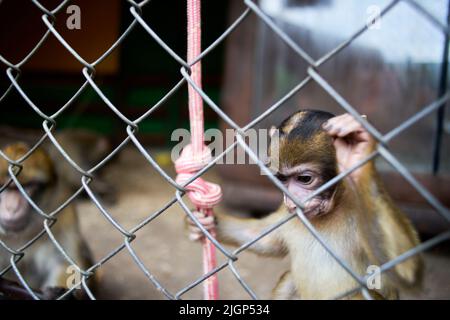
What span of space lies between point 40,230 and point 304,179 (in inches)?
64.6

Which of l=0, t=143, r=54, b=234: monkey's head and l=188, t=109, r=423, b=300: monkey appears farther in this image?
l=0, t=143, r=54, b=234: monkey's head

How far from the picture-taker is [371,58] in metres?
3.83

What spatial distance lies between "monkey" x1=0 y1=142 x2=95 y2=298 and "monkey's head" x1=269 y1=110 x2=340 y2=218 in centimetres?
142

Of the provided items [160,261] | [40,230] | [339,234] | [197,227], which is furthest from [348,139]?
[160,261]

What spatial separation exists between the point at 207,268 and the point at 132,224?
10.2 ft

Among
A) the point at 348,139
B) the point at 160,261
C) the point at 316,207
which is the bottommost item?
the point at 316,207

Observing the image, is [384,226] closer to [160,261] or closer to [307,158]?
[307,158]

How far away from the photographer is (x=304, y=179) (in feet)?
5.19

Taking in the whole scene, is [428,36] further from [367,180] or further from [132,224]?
[132,224]

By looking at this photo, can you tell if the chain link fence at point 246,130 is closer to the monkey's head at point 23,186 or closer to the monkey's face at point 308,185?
the monkey's face at point 308,185

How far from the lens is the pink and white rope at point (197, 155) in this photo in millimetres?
1176

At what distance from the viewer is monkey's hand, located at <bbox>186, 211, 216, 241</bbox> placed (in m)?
1.58

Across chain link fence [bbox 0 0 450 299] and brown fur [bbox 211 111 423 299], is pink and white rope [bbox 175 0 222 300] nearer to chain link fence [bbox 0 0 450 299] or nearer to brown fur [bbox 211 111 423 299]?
chain link fence [bbox 0 0 450 299]

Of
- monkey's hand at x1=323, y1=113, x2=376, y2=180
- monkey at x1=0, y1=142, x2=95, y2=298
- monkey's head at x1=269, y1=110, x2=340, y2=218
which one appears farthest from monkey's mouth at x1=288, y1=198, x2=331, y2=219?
monkey at x1=0, y1=142, x2=95, y2=298
